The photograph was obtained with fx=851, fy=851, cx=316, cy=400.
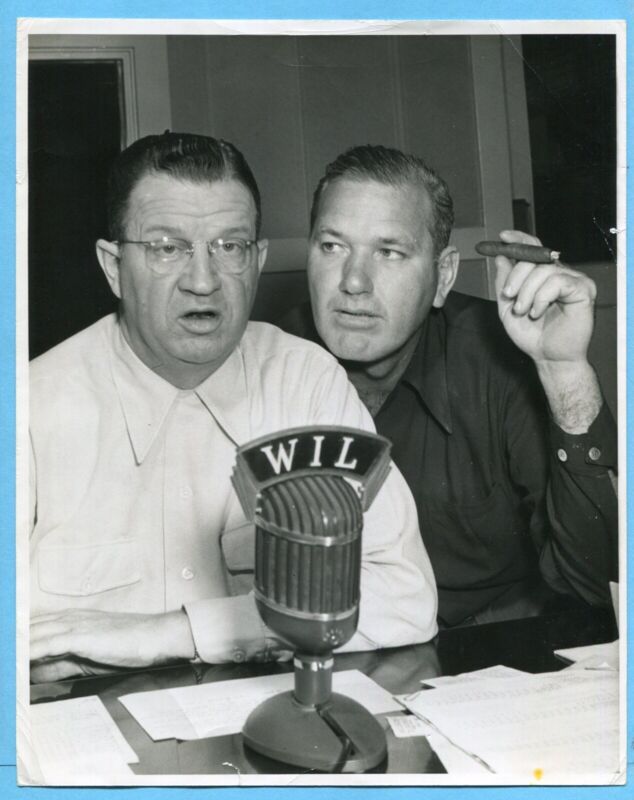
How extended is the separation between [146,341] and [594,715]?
0.94 meters

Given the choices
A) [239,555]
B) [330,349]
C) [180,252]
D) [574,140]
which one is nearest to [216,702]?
[239,555]

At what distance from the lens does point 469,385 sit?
4.95 ft

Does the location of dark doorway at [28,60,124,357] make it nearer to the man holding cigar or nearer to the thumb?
the man holding cigar

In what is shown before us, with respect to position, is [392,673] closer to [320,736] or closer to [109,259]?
[320,736]

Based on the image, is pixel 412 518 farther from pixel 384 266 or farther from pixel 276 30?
pixel 276 30

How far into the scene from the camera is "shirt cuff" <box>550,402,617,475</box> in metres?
1.43

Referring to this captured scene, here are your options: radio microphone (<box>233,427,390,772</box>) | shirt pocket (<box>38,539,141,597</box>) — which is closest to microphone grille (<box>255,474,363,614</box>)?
radio microphone (<box>233,427,390,772</box>)

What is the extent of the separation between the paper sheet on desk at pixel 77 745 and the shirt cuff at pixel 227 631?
0.60 ft

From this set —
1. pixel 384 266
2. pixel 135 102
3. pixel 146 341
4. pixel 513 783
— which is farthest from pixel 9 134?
pixel 513 783

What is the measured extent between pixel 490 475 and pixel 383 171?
553 mm

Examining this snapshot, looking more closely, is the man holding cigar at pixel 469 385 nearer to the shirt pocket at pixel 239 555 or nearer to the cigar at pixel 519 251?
the cigar at pixel 519 251

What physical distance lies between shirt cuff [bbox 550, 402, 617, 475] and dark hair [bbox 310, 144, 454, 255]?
0.45 metres

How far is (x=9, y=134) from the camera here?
1.36 meters

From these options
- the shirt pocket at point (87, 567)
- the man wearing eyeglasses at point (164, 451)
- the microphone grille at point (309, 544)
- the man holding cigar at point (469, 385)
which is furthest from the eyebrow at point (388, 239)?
the shirt pocket at point (87, 567)
